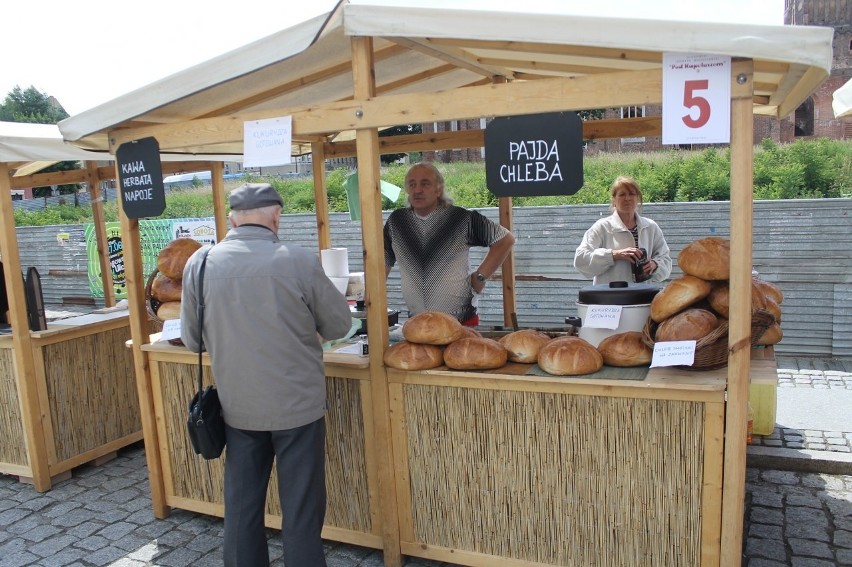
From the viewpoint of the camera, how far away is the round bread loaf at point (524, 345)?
295 centimetres

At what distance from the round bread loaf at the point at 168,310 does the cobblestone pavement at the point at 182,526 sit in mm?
1174

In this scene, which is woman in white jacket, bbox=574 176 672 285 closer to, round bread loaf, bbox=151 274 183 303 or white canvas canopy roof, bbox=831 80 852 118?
white canvas canopy roof, bbox=831 80 852 118

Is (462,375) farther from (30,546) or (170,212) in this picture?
(170,212)

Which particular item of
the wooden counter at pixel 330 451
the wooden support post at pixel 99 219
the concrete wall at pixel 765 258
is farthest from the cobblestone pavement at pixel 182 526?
the concrete wall at pixel 765 258

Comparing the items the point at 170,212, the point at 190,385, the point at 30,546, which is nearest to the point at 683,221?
the point at 190,385

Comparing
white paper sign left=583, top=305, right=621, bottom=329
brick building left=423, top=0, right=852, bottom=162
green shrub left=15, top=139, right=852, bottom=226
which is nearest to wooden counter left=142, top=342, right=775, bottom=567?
white paper sign left=583, top=305, right=621, bottom=329

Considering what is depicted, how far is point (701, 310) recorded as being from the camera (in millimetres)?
2670

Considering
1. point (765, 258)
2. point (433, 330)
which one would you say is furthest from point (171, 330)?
point (765, 258)

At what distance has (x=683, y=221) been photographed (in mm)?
6812

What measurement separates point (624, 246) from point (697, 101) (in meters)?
2.27

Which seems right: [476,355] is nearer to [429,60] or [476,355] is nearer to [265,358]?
[265,358]

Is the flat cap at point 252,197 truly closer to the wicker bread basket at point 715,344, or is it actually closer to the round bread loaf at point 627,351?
the round bread loaf at point 627,351

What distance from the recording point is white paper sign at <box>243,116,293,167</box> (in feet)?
9.86

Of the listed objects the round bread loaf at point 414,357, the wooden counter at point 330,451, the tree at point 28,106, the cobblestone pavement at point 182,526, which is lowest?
the cobblestone pavement at point 182,526
